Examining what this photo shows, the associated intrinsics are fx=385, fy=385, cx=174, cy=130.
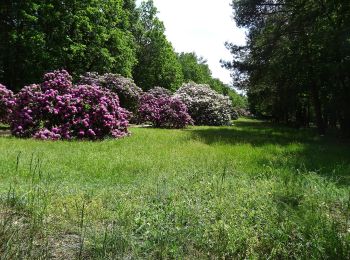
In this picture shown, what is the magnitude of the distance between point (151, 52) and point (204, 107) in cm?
1842

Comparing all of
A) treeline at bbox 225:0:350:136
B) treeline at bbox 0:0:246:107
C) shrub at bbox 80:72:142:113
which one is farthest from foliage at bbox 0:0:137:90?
treeline at bbox 225:0:350:136

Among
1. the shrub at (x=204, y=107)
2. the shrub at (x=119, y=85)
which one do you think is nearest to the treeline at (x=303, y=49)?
the shrub at (x=204, y=107)

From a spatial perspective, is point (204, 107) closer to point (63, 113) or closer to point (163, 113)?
point (163, 113)

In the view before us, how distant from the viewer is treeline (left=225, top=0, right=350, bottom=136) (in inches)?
720

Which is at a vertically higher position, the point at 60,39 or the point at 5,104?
the point at 60,39

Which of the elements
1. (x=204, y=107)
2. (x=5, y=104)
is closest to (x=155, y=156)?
(x=5, y=104)

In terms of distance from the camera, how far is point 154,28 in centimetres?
5112

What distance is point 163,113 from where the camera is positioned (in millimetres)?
26188

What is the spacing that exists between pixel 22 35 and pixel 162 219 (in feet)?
78.9

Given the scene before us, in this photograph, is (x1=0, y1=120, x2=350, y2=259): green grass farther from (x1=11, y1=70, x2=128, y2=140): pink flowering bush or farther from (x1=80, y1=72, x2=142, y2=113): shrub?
(x1=80, y1=72, x2=142, y2=113): shrub

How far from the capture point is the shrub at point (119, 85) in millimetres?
22125

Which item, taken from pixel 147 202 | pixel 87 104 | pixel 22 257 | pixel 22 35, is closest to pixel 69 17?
pixel 22 35

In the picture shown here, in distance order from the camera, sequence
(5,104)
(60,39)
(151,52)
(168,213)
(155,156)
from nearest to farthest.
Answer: (168,213)
(155,156)
(5,104)
(60,39)
(151,52)

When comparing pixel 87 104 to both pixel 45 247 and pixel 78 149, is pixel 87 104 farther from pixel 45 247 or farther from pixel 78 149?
pixel 45 247
